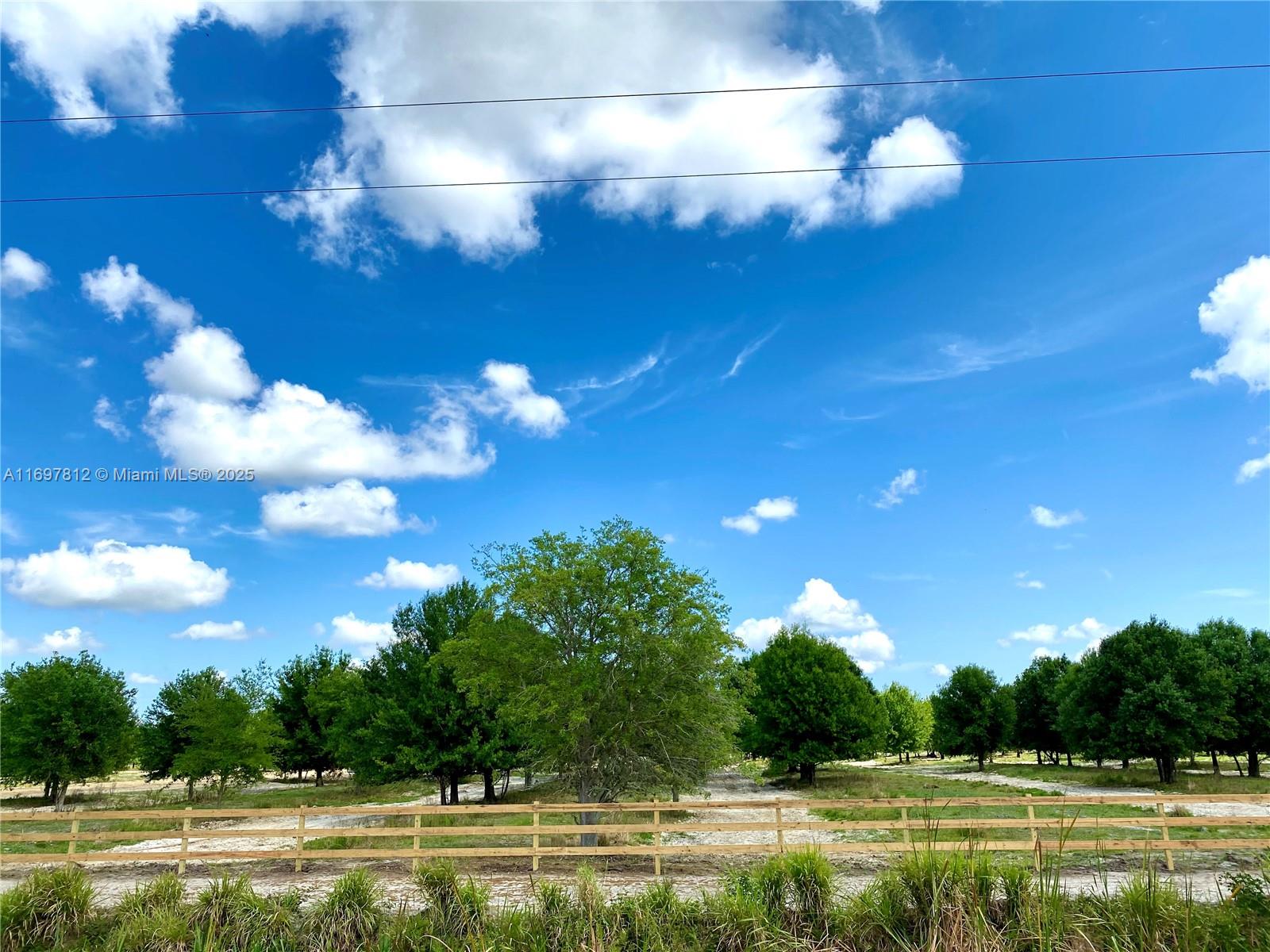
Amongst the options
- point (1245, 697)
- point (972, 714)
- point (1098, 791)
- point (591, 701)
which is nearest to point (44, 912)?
point (591, 701)

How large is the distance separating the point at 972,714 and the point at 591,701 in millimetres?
44364

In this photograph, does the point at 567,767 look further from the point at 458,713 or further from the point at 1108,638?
the point at 1108,638

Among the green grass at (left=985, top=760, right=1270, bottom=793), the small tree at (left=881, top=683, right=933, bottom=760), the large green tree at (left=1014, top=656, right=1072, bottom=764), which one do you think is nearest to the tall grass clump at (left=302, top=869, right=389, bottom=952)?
the green grass at (left=985, top=760, right=1270, bottom=793)

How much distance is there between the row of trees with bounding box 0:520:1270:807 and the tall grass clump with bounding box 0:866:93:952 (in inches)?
355

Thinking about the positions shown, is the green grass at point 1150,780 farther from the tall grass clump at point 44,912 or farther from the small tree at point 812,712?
the tall grass clump at point 44,912

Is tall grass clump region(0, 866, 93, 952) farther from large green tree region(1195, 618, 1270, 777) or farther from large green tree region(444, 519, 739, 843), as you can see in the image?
large green tree region(1195, 618, 1270, 777)

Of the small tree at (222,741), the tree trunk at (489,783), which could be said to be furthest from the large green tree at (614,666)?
the small tree at (222,741)

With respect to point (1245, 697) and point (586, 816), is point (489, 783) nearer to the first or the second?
point (586, 816)

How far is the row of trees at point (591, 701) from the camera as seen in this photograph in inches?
763

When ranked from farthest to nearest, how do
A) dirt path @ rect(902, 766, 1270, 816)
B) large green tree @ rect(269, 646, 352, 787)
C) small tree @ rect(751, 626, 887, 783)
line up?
large green tree @ rect(269, 646, 352, 787), small tree @ rect(751, 626, 887, 783), dirt path @ rect(902, 766, 1270, 816)

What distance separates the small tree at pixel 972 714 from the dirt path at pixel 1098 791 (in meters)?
2.15

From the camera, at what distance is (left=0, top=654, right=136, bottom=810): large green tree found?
3769cm

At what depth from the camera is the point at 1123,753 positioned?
37.3 metres

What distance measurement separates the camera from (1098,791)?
35188 mm
